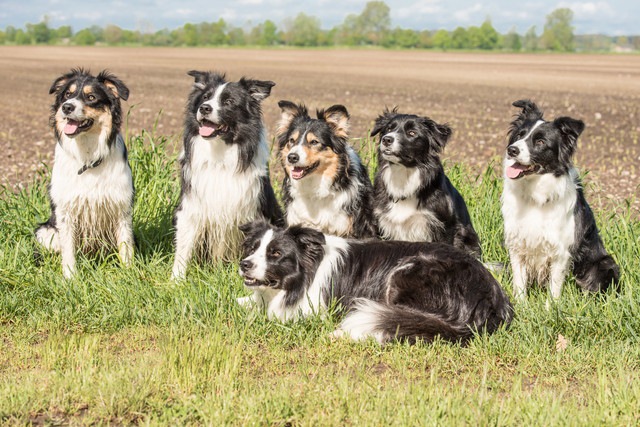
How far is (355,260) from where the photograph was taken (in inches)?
220

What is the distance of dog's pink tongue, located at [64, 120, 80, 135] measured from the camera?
19.1 feet

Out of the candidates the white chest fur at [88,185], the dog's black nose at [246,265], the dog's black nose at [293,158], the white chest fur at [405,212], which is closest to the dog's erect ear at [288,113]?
the dog's black nose at [293,158]

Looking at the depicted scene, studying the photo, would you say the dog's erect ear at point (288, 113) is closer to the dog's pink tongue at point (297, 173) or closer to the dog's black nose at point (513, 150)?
the dog's pink tongue at point (297, 173)

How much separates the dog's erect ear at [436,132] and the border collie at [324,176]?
2.26 ft

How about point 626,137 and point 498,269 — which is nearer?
point 498,269

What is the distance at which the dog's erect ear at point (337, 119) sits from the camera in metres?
6.00

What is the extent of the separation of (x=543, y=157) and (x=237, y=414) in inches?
121

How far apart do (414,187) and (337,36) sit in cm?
13174

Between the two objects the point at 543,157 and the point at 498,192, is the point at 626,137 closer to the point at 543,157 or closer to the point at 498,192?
the point at 498,192

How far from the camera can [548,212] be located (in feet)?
18.2

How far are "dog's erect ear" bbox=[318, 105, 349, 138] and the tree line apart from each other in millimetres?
112882

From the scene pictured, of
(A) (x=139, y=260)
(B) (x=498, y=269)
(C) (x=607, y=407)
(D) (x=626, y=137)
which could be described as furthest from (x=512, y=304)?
(D) (x=626, y=137)

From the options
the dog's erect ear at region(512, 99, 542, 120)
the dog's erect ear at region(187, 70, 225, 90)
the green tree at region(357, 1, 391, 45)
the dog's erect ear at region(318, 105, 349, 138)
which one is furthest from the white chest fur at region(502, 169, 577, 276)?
the green tree at region(357, 1, 391, 45)

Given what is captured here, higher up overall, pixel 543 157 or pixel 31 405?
pixel 543 157
